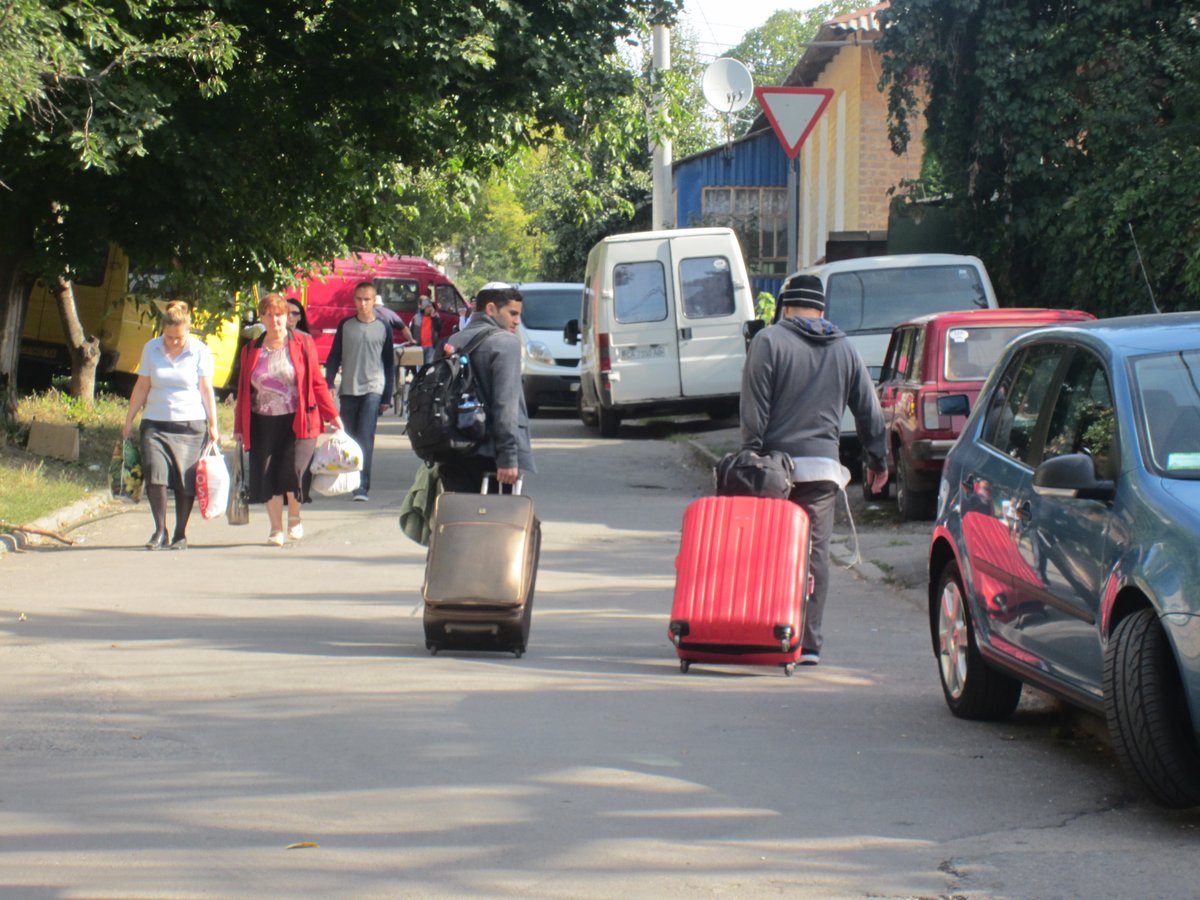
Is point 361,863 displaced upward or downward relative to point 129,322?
downward

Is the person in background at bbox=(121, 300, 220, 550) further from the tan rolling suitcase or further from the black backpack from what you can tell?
the tan rolling suitcase

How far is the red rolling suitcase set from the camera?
8.00 m

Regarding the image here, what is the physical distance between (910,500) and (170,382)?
5.69m

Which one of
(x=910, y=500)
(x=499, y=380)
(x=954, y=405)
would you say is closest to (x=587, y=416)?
(x=910, y=500)

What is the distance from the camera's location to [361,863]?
5.04 meters

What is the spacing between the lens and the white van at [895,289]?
17.0m

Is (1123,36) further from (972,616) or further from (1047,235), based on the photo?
(972,616)

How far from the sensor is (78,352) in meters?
20.5

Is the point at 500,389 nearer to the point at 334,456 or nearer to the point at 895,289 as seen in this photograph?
the point at 334,456

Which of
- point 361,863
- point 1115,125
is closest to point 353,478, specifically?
point 361,863

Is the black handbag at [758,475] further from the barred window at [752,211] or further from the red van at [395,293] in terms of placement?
the barred window at [752,211]

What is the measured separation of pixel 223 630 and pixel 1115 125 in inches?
492

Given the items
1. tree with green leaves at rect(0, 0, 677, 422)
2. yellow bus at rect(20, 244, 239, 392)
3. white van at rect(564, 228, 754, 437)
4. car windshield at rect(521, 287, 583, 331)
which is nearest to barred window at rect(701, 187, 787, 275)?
car windshield at rect(521, 287, 583, 331)

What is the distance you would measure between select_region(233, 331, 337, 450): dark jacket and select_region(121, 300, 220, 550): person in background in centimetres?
23
